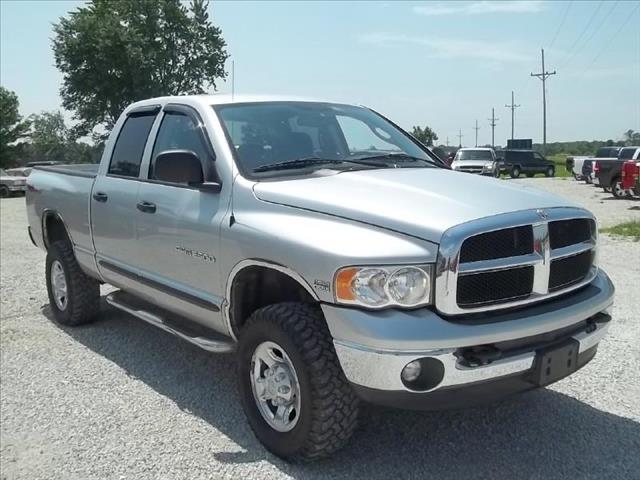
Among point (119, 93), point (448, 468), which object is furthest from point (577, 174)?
point (448, 468)

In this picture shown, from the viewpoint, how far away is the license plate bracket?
3066 mm

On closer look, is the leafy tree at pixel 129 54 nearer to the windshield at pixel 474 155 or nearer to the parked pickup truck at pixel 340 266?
the windshield at pixel 474 155

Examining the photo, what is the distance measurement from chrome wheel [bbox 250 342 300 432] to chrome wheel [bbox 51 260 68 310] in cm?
320

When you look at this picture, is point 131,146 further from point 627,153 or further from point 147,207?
point 627,153

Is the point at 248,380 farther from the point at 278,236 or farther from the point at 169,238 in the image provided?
the point at 169,238

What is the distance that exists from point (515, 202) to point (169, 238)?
7.14 ft

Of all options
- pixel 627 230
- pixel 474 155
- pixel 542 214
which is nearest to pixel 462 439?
pixel 542 214

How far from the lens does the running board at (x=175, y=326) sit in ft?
12.8

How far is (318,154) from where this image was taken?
4211mm

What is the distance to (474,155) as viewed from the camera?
3173 centimetres

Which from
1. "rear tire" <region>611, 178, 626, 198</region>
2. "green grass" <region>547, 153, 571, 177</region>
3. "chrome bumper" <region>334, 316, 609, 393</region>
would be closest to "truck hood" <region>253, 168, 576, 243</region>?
"chrome bumper" <region>334, 316, 609, 393</region>

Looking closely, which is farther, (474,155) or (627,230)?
(474,155)

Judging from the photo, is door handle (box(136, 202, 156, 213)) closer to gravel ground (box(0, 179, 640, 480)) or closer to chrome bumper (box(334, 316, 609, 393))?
gravel ground (box(0, 179, 640, 480))

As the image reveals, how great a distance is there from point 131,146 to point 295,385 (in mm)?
2725
